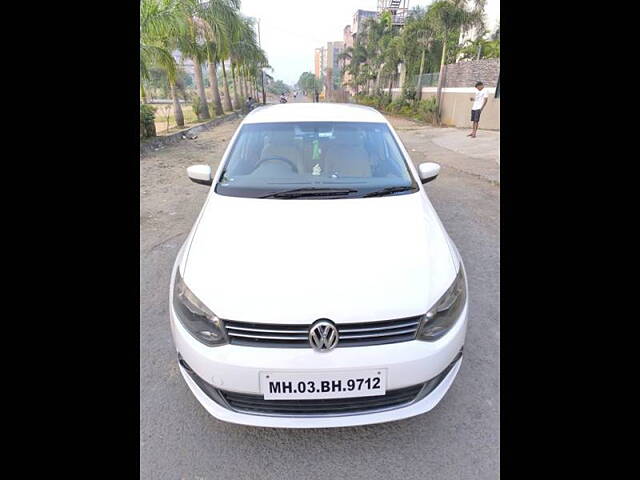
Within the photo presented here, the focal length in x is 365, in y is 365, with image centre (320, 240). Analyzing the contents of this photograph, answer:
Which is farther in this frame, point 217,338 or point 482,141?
point 482,141

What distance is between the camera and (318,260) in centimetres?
180

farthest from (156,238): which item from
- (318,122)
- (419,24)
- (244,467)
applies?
(419,24)

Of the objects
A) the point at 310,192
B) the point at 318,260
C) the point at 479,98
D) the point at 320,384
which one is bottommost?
the point at 320,384

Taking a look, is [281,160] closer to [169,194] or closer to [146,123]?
[169,194]

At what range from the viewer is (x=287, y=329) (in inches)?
62.2

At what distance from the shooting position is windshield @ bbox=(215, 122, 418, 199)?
246cm

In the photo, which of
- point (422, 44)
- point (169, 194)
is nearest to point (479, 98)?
point (169, 194)

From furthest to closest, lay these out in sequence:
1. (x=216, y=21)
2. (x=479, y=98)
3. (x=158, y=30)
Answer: (x=216, y=21) → (x=479, y=98) → (x=158, y=30)

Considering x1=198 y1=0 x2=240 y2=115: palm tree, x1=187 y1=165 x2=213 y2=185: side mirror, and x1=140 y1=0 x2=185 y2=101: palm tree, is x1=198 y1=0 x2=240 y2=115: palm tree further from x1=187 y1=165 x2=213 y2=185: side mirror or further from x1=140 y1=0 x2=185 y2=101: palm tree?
x1=187 y1=165 x2=213 y2=185: side mirror

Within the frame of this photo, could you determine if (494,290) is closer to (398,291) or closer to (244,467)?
(398,291)

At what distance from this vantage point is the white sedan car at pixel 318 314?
5.17 feet

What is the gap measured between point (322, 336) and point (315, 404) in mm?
324

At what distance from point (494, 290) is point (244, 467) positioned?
2460 mm

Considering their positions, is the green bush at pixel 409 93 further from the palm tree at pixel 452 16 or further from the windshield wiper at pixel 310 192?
the windshield wiper at pixel 310 192
